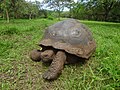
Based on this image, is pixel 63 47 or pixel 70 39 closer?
pixel 63 47

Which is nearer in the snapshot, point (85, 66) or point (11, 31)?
point (85, 66)

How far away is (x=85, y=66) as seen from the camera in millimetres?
2859

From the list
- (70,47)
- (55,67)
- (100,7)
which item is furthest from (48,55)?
(100,7)

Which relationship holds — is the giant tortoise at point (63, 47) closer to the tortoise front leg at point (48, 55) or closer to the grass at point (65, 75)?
the tortoise front leg at point (48, 55)

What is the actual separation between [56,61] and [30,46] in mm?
1701

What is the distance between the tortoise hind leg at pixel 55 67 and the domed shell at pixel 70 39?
12 centimetres

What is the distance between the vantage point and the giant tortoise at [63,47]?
2.45 meters

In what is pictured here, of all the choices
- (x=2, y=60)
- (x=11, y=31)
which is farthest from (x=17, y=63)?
(x=11, y=31)

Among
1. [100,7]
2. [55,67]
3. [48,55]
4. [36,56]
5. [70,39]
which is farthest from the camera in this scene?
[100,7]

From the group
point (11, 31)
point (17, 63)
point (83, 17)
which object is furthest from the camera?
point (83, 17)

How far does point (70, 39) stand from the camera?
2.69m

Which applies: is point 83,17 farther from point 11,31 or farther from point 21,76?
point 21,76

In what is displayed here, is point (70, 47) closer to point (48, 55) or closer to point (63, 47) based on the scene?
point (63, 47)

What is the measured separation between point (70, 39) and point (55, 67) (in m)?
0.54
